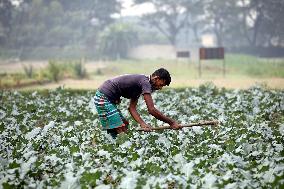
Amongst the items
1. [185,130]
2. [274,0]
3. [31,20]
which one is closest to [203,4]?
[274,0]

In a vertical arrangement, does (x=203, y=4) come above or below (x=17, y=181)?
above

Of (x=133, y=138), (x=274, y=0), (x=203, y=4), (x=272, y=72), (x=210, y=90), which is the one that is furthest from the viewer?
(x=203, y=4)

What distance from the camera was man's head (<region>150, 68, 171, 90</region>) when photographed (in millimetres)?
6324

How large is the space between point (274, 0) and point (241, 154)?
133 feet

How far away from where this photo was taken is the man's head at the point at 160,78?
6.32m

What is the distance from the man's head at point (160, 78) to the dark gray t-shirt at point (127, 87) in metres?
0.09

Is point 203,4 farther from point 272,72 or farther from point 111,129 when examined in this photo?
point 111,129

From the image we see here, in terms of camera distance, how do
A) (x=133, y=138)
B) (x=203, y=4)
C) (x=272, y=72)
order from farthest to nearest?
(x=203, y=4)
(x=272, y=72)
(x=133, y=138)

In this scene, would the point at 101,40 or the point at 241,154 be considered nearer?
the point at 241,154

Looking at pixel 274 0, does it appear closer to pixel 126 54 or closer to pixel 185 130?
pixel 126 54

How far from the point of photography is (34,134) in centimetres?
736

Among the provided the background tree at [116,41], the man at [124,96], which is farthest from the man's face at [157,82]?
the background tree at [116,41]

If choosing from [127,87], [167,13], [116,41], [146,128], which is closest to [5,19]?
[116,41]

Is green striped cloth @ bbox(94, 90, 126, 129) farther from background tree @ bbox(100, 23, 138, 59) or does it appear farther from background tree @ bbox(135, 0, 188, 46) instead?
background tree @ bbox(135, 0, 188, 46)
